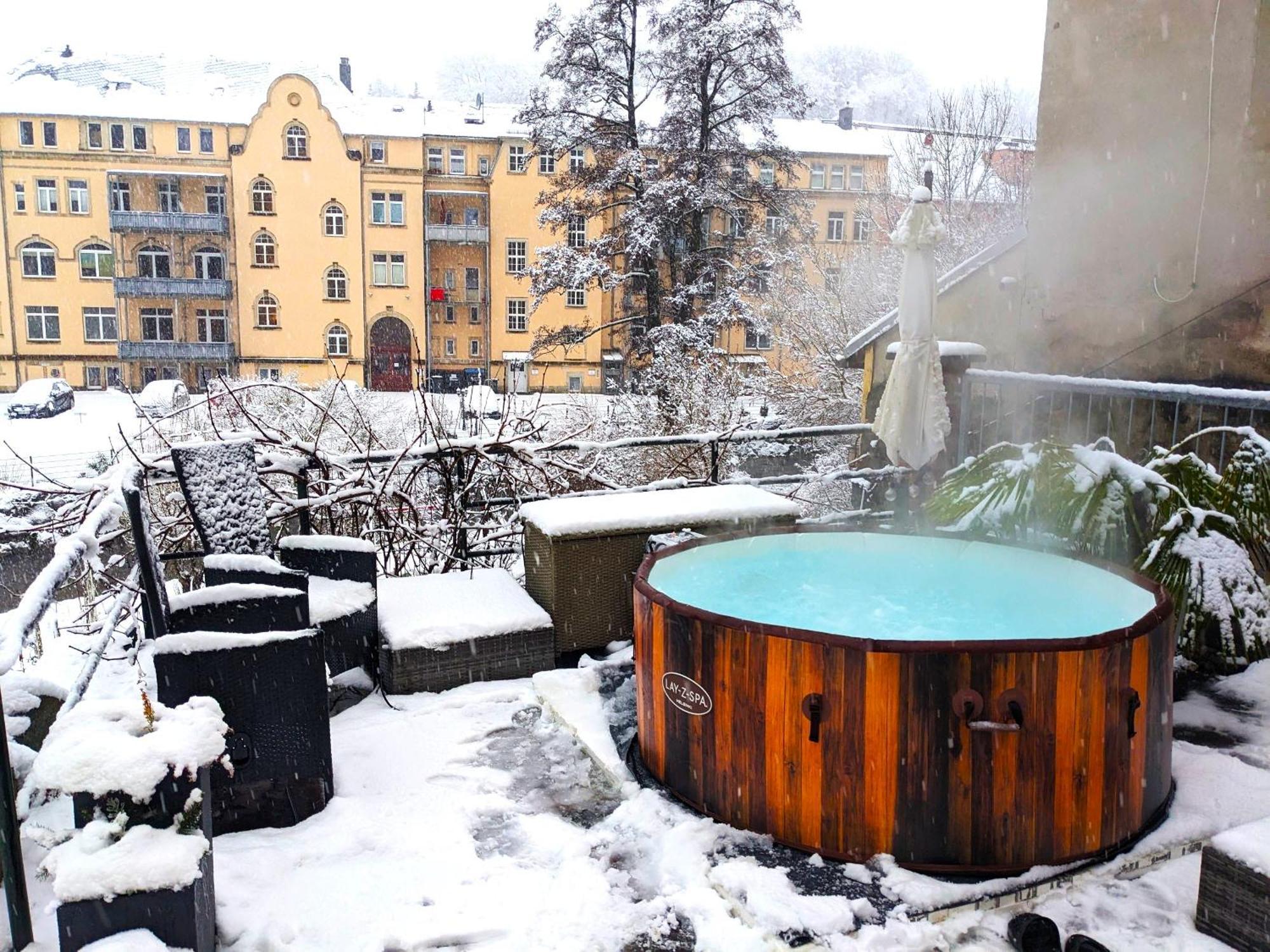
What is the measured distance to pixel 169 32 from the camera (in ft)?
142

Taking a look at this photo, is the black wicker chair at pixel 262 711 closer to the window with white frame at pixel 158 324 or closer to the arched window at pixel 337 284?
the arched window at pixel 337 284

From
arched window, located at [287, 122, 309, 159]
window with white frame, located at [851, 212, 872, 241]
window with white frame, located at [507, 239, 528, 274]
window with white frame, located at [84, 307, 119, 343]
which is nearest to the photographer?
window with white frame, located at [851, 212, 872, 241]

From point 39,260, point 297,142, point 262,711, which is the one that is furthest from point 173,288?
point 262,711

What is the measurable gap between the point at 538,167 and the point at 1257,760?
125 ft

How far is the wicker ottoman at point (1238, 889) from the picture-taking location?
7.78ft

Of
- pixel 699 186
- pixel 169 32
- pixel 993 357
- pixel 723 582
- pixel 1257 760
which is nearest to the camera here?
pixel 1257 760

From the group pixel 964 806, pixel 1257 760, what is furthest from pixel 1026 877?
pixel 1257 760

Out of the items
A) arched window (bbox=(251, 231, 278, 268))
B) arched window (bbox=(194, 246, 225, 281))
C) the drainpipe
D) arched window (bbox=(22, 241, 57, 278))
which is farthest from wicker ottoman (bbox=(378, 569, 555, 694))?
arched window (bbox=(22, 241, 57, 278))

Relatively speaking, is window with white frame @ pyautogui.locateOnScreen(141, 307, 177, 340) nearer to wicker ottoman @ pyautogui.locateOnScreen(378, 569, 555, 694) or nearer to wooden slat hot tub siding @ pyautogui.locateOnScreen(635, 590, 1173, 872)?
wicker ottoman @ pyautogui.locateOnScreen(378, 569, 555, 694)

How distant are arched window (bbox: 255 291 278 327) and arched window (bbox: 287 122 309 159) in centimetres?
552

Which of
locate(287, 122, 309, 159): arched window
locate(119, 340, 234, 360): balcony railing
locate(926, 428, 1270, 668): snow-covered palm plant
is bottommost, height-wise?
locate(926, 428, 1270, 668): snow-covered palm plant

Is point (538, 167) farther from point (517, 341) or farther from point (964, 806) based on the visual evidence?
point (964, 806)

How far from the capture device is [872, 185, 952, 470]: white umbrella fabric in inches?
220

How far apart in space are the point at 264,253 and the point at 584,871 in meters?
38.9
